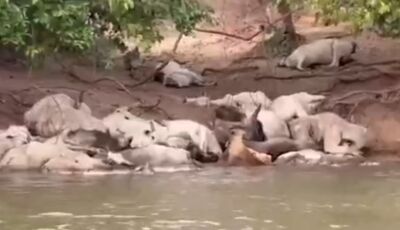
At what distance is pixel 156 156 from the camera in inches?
574

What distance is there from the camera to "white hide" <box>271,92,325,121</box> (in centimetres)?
1714

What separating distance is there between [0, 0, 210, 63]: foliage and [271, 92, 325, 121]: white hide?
258 cm

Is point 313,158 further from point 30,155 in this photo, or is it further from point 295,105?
point 30,155

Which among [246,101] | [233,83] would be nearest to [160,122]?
[246,101]

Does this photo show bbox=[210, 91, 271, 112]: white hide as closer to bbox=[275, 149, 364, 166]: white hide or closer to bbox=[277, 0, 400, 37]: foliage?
bbox=[275, 149, 364, 166]: white hide

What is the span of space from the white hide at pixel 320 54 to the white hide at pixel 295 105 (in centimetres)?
411

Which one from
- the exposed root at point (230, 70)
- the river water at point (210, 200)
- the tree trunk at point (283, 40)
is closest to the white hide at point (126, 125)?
the river water at point (210, 200)

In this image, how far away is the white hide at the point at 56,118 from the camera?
15609 mm

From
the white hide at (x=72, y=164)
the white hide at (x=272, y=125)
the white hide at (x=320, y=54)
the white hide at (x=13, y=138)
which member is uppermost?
the white hide at (x=320, y=54)

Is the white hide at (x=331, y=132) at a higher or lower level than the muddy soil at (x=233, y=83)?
lower

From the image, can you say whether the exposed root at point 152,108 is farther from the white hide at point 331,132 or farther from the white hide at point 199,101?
the white hide at point 331,132

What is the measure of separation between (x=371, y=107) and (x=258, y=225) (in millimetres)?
8340

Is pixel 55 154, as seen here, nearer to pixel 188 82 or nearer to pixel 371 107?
pixel 371 107

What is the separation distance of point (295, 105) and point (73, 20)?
18.1ft
